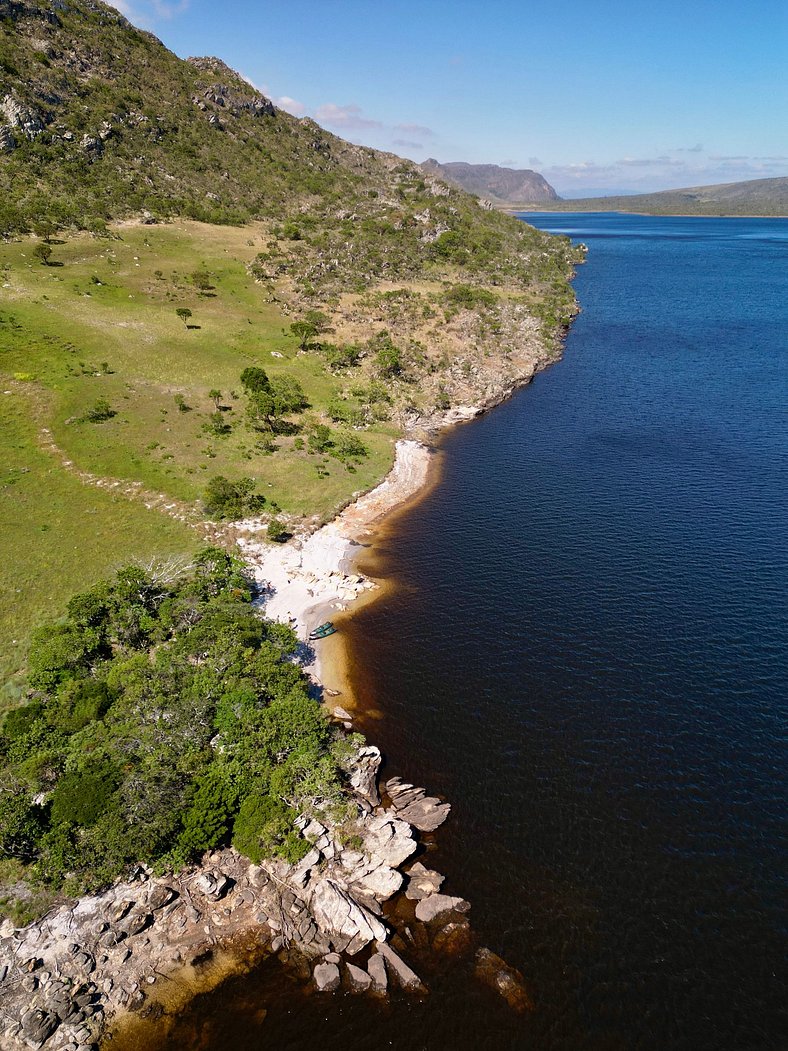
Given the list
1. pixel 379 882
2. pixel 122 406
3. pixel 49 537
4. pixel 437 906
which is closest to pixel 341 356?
pixel 122 406

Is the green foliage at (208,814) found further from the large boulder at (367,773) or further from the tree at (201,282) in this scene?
the tree at (201,282)

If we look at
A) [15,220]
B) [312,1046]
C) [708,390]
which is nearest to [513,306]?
[708,390]

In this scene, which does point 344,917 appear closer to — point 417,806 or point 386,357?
point 417,806

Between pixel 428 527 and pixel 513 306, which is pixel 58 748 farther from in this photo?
pixel 513 306

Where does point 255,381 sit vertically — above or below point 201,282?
below

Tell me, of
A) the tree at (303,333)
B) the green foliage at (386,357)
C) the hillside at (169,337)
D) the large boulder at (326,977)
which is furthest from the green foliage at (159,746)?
the tree at (303,333)

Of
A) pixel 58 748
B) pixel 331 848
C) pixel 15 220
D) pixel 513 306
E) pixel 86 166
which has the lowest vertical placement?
pixel 331 848
